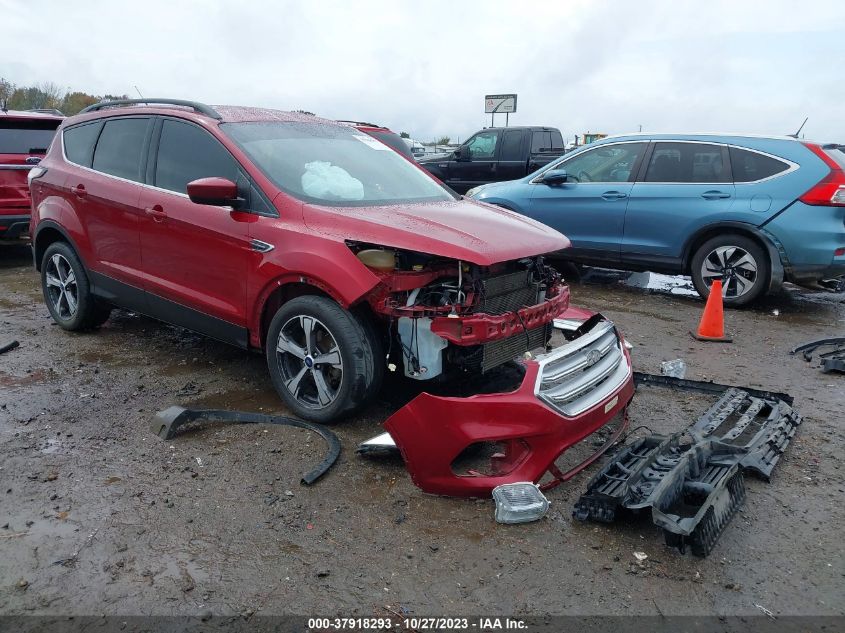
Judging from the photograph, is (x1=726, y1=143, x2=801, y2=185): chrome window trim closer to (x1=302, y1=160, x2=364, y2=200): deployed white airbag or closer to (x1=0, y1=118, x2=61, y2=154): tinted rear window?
(x1=302, y1=160, x2=364, y2=200): deployed white airbag

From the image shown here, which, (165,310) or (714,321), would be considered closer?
(165,310)

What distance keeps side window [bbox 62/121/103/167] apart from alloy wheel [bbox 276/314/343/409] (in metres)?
2.56

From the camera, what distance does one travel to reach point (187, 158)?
14.8 feet

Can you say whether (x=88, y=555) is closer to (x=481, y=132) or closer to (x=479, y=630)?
(x=479, y=630)

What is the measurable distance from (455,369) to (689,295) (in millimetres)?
5010

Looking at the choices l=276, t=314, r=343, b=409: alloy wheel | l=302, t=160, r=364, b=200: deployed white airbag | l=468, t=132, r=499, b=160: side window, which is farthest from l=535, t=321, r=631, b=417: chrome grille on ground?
l=468, t=132, r=499, b=160: side window

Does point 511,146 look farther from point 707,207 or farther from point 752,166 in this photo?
point 752,166

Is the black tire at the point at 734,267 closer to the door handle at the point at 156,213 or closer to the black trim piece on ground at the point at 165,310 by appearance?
the black trim piece on ground at the point at 165,310

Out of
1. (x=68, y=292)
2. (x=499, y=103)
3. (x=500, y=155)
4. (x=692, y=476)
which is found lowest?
(x=692, y=476)

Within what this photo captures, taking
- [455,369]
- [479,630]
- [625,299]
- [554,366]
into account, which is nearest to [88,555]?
[479,630]

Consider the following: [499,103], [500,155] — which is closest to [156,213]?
[500,155]

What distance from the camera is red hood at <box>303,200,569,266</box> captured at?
3408 millimetres

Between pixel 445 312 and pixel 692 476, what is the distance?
1.37 m

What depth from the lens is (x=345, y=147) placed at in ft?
15.4
